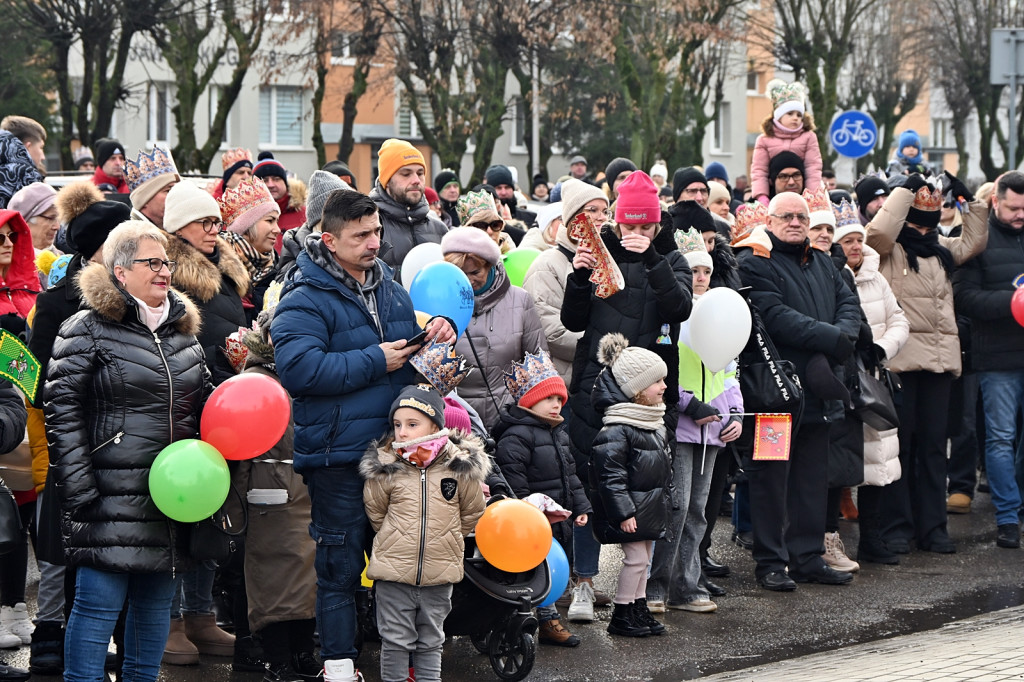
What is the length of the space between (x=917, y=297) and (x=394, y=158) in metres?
4.11

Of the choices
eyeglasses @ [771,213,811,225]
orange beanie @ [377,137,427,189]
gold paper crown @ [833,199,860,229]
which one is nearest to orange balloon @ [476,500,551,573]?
orange beanie @ [377,137,427,189]

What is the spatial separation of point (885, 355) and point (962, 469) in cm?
244

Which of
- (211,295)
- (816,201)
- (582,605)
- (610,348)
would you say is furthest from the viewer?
(816,201)

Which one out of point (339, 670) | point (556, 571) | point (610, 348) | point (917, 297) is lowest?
point (339, 670)

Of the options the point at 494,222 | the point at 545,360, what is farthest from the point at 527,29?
the point at 545,360

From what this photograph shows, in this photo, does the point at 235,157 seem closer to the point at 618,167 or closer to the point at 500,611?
the point at 618,167

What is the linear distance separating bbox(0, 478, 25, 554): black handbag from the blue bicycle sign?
13.2 metres

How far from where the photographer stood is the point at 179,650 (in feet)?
23.6

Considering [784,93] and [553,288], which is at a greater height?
[784,93]

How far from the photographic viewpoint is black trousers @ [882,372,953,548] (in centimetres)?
1023

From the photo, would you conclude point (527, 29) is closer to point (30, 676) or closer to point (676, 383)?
point (676, 383)

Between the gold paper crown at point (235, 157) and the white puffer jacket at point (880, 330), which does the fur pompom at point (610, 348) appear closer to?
the white puffer jacket at point (880, 330)

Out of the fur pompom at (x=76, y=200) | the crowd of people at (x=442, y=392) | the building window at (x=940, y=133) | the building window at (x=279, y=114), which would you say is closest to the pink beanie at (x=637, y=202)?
the crowd of people at (x=442, y=392)

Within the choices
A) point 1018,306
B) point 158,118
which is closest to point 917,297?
point 1018,306
